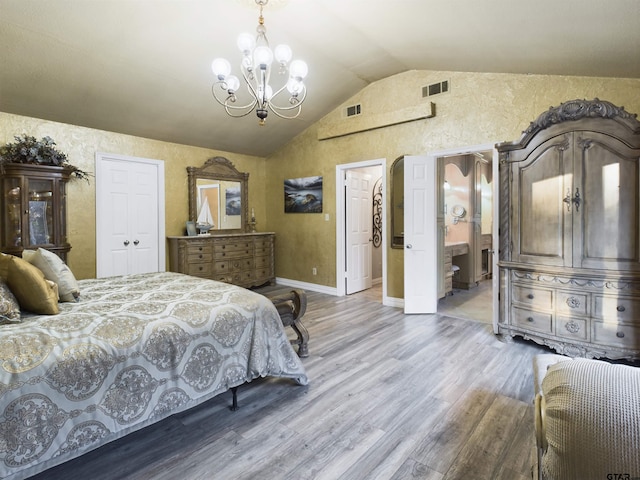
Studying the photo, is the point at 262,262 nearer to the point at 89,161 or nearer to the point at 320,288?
the point at 320,288

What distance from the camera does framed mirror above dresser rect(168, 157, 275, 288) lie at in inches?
216

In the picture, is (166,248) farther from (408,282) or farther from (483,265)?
(483,265)

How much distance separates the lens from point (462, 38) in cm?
320

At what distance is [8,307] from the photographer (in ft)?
6.10

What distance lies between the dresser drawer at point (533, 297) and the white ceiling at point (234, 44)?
6.65 ft

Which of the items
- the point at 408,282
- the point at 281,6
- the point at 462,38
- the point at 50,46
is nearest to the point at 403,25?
the point at 462,38

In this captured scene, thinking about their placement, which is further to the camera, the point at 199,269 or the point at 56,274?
the point at 199,269

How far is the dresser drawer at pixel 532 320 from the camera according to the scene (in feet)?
10.6

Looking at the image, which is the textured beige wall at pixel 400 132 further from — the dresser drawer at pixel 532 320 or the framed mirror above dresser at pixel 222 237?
the dresser drawer at pixel 532 320

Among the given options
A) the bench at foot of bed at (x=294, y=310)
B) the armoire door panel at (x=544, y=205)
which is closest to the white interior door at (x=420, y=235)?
the armoire door panel at (x=544, y=205)

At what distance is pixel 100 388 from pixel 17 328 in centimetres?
53

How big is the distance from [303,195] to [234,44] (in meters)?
2.83

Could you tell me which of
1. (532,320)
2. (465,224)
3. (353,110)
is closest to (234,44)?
(353,110)

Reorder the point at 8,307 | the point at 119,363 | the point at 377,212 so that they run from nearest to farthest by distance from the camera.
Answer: the point at 119,363 < the point at 8,307 < the point at 377,212
